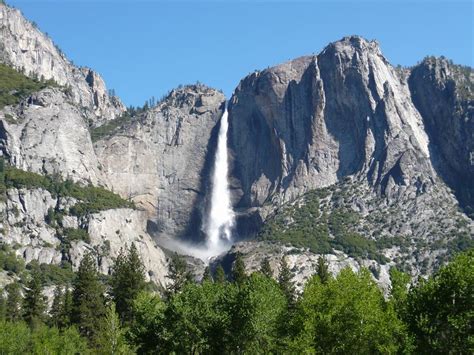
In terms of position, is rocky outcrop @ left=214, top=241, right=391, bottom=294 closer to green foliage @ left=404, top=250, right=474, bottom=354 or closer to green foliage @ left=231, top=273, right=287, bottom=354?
green foliage @ left=231, top=273, right=287, bottom=354

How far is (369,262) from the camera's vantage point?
187m

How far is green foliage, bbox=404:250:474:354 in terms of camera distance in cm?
4947

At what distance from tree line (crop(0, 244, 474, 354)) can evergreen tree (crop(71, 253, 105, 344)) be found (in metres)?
0.14

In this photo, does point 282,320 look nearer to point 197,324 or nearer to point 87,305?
point 197,324

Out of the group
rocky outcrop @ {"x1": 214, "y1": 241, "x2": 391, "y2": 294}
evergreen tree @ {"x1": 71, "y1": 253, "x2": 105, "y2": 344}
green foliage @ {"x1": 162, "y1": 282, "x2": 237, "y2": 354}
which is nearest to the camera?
green foliage @ {"x1": 162, "y1": 282, "x2": 237, "y2": 354}

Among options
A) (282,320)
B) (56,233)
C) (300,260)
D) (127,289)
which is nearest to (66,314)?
(127,289)

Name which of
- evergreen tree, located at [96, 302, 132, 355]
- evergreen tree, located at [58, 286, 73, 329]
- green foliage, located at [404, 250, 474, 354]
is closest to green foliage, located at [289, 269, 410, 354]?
green foliage, located at [404, 250, 474, 354]

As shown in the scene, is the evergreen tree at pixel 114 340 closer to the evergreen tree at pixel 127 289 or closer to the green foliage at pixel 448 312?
the evergreen tree at pixel 127 289

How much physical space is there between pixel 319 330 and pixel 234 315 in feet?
40.5

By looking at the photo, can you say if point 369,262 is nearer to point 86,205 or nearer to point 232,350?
point 86,205

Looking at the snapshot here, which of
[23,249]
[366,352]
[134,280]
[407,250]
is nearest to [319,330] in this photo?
[366,352]

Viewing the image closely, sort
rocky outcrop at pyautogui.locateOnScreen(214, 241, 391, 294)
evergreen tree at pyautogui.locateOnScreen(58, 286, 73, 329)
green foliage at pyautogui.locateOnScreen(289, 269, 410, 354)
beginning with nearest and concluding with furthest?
green foliage at pyautogui.locateOnScreen(289, 269, 410, 354)
evergreen tree at pyautogui.locateOnScreen(58, 286, 73, 329)
rocky outcrop at pyautogui.locateOnScreen(214, 241, 391, 294)

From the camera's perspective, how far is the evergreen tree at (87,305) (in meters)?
92.8

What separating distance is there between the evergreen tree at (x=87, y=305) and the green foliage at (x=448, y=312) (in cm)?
5212
